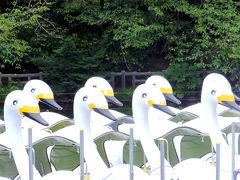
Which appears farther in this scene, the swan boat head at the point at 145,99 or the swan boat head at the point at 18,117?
the swan boat head at the point at 145,99

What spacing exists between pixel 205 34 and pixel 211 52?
1.26ft

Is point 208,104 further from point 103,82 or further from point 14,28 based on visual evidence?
point 14,28

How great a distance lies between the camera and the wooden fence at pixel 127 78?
12.4m

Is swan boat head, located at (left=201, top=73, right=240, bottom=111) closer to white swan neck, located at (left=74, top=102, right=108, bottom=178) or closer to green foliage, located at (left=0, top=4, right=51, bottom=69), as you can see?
white swan neck, located at (left=74, top=102, right=108, bottom=178)

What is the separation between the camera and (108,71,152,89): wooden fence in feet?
40.7

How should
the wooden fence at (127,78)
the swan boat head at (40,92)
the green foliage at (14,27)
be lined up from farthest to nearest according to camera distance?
1. the wooden fence at (127,78)
2. the green foliage at (14,27)
3. the swan boat head at (40,92)

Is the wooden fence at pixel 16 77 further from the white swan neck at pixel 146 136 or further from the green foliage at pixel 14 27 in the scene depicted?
the white swan neck at pixel 146 136

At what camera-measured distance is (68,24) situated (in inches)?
516

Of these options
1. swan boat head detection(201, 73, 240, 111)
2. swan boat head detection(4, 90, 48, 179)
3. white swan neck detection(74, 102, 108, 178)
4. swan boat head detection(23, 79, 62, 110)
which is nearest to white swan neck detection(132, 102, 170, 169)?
white swan neck detection(74, 102, 108, 178)

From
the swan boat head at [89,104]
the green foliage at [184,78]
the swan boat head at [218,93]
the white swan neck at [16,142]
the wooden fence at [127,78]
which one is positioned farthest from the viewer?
the wooden fence at [127,78]

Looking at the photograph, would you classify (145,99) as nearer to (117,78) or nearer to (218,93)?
(218,93)

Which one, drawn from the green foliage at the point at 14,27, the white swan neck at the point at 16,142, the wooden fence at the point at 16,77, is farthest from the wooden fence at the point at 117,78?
the white swan neck at the point at 16,142

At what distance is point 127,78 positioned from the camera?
41.7ft

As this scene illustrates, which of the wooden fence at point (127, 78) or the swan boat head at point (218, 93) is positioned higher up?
the swan boat head at point (218, 93)
